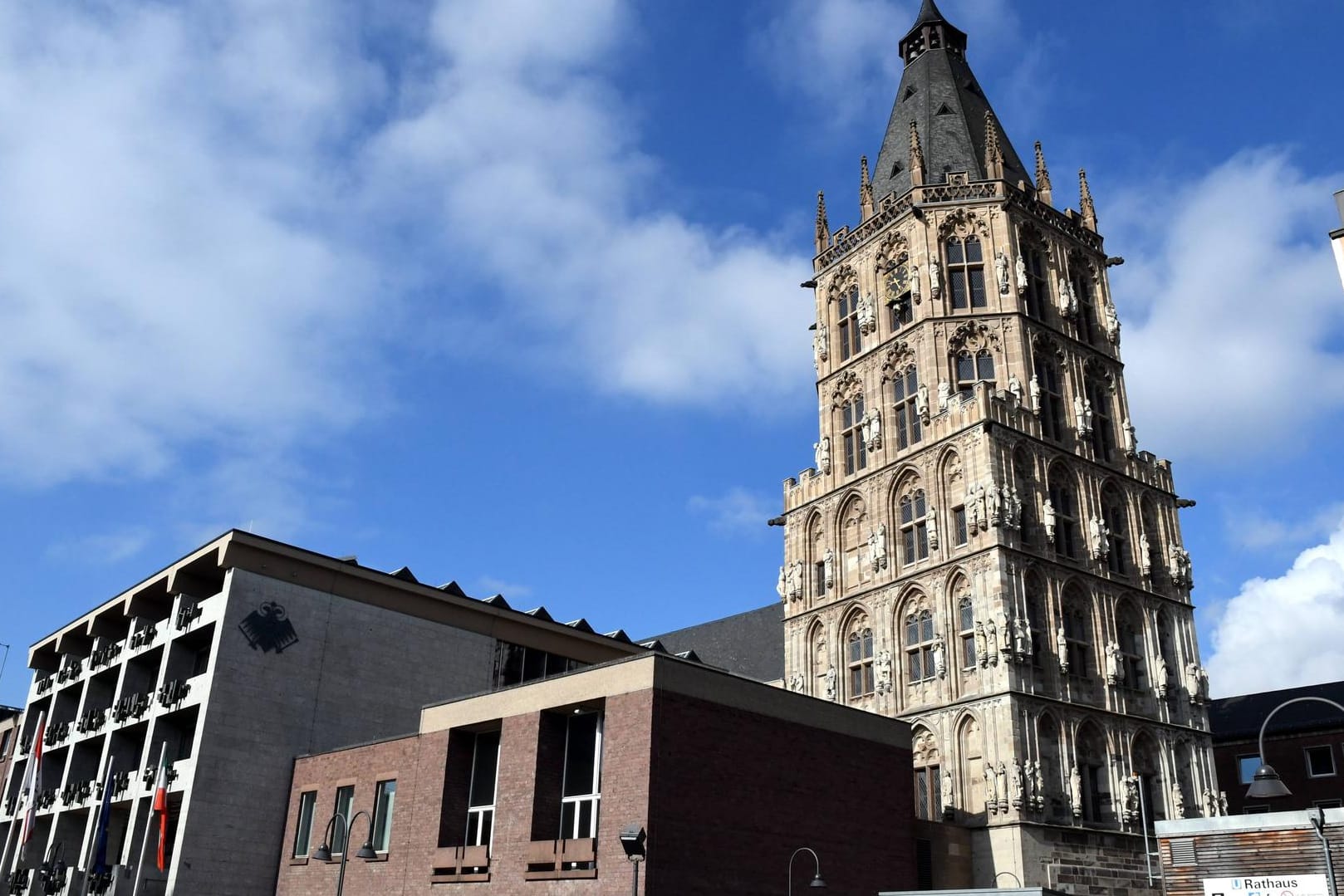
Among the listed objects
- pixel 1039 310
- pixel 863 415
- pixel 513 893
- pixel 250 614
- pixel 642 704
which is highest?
pixel 1039 310

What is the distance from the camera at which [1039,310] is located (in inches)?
1859

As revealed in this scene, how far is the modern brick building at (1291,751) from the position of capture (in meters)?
53.5

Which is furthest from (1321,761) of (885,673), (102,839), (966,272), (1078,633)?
(102,839)

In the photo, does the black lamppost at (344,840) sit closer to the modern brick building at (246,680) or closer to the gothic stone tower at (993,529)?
the modern brick building at (246,680)

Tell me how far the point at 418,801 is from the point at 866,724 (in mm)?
12567

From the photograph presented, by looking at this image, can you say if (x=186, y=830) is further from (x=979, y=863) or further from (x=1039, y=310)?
(x=1039, y=310)

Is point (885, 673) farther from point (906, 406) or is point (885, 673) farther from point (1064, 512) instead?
point (906, 406)

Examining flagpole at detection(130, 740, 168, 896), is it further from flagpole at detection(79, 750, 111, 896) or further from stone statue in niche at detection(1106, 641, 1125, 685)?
stone statue in niche at detection(1106, 641, 1125, 685)

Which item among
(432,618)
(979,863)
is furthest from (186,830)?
(979,863)

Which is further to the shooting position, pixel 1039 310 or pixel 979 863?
pixel 1039 310

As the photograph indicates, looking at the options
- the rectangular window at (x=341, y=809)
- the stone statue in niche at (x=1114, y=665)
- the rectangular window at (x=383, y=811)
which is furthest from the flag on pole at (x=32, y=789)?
the stone statue in niche at (x=1114, y=665)

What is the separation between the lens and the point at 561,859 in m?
27.0

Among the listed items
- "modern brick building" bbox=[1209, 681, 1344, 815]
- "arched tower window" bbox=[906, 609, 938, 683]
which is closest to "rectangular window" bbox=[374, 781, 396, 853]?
"arched tower window" bbox=[906, 609, 938, 683]

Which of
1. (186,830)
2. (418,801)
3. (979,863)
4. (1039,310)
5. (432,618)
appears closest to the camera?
(418,801)
